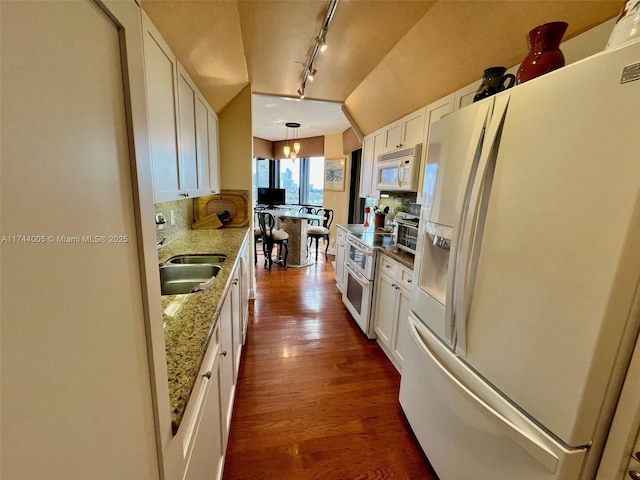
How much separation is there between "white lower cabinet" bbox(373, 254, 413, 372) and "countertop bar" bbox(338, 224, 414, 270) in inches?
1.8

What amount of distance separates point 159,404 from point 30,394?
314 mm

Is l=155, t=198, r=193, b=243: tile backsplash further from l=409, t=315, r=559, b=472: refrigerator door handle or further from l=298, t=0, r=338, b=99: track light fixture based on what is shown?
l=409, t=315, r=559, b=472: refrigerator door handle

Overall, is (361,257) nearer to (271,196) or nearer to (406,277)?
(406,277)

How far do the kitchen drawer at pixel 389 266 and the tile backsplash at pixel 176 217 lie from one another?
1825 mm

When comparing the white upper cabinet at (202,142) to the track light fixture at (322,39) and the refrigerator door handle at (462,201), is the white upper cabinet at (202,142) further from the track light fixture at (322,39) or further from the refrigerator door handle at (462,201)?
the refrigerator door handle at (462,201)

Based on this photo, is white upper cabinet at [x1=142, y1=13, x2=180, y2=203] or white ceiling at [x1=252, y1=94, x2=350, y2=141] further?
white ceiling at [x1=252, y1=94, x2=350, y2=141]

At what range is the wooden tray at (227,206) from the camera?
10.3 ft

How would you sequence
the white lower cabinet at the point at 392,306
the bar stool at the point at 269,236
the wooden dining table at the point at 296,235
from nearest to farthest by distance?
the white lower cabinet at the point at 392,306
the bar stool at the point at 269,236
the wooden dining table at the point at 296,235

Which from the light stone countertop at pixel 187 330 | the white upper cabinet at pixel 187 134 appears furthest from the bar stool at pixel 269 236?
the light stone countertop at pixel 187 330

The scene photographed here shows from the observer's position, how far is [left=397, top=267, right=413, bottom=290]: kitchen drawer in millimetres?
1931

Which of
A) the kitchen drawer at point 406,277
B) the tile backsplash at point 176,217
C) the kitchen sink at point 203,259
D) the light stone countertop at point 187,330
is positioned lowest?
the kitchen drawer at point 406,277

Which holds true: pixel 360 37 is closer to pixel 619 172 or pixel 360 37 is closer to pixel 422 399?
pixel 619 172

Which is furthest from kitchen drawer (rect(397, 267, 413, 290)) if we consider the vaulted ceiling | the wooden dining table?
the wooden dining table

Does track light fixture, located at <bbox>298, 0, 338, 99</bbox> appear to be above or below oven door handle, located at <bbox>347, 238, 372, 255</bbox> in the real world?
above
